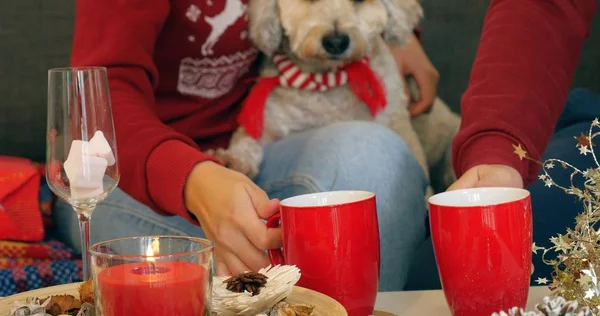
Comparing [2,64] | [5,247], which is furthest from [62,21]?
[5,247]

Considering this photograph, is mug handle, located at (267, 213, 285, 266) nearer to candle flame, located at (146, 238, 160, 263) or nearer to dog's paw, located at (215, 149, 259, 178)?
candle flame, located at (146, 238, 160, 263)

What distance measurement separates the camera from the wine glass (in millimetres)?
756

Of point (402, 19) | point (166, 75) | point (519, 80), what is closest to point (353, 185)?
point (519, 80)

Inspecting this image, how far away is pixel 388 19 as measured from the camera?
5.82 feet

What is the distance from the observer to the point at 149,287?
0.53 metres

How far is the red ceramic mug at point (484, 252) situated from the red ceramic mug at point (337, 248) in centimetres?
6

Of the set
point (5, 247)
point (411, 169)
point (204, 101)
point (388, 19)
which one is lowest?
point (5, 247)

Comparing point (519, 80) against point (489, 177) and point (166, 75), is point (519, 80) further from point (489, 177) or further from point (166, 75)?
point (166, 75)

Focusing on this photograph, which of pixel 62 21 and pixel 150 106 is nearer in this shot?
pixel 150 106

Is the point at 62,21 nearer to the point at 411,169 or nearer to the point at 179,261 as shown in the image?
the point at 411,169

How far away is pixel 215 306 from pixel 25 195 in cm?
89

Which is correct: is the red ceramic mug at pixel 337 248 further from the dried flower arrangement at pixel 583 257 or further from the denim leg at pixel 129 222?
the denim leg at pixel 129 222

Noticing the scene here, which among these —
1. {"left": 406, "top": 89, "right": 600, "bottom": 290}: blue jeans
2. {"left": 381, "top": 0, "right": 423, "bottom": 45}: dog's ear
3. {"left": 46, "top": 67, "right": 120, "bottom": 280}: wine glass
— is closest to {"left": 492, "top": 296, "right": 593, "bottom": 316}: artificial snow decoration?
{"left": 46, "top": 67, "right": 120, "bottom": 280}: wine glass

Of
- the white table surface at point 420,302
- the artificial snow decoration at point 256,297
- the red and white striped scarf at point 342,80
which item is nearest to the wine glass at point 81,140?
the artificial snow decoration at point 256,297
